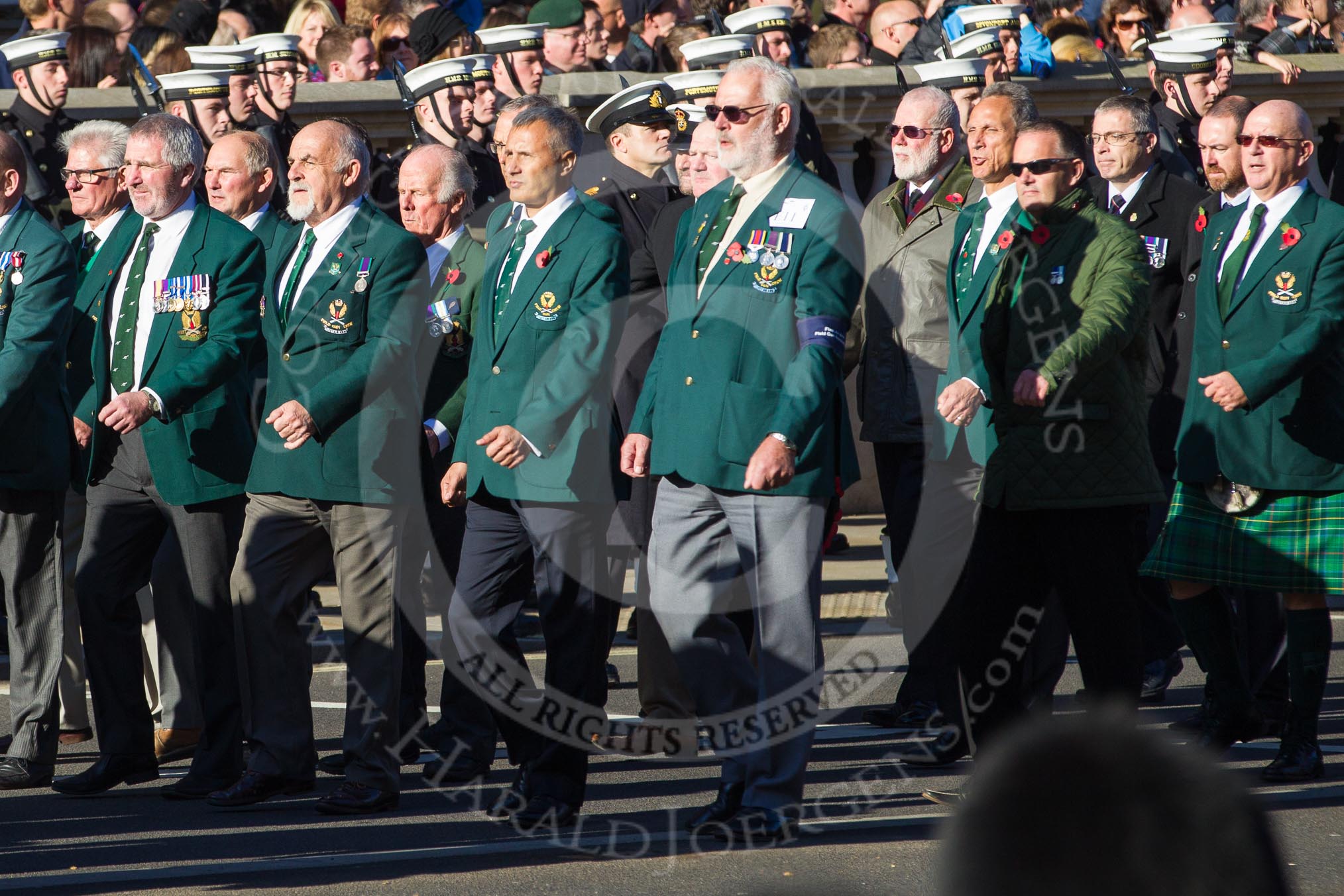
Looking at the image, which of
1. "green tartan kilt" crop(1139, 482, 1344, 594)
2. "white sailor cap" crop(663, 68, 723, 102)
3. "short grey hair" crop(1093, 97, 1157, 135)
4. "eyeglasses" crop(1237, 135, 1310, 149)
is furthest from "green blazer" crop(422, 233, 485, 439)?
"short grey hair" crop(1093, 97, 1157, 135)

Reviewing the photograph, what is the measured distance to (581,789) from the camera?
505 centimetres

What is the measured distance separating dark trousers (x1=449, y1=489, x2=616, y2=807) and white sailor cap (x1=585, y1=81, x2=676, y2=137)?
226 centimetres

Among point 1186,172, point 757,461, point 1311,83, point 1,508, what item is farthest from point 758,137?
point 1311,83

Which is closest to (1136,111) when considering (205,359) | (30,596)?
(205,359)

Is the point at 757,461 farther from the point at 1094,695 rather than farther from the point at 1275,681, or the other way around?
the point at 1275,681

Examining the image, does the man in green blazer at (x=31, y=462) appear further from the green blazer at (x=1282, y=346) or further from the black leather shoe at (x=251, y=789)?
the green blazer at (x=1282, y=346)

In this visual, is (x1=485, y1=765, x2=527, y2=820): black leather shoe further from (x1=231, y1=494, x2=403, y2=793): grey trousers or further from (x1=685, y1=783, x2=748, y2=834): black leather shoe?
(x1=685, y1=783, x2=748, y2=834): black leather shoe

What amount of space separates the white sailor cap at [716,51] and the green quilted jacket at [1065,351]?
11.7 feet

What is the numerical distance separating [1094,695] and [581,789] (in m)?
1.44

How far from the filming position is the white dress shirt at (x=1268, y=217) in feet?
18.7

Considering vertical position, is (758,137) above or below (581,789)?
above

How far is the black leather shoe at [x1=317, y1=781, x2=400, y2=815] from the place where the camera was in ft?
17.1

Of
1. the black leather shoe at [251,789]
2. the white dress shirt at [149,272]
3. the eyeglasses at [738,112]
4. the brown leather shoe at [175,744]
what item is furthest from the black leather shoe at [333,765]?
the eyeglasses at [738,112]

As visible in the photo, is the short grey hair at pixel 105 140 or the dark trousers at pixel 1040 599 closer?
the dark trousers at pixel 1040 599
